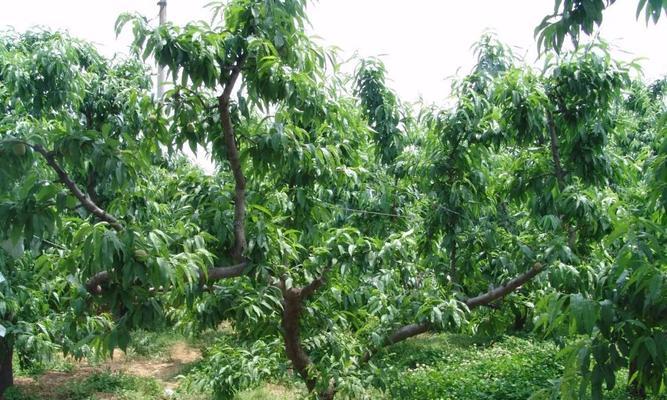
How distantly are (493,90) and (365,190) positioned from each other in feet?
4.57

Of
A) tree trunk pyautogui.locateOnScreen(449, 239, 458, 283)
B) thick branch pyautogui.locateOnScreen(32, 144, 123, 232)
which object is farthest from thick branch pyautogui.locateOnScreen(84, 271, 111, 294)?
tree trunk pyautogui.locateOnScreen(449, 239, 458, 283)

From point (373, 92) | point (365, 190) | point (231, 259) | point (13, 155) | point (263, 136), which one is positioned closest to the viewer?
point (13, 155)

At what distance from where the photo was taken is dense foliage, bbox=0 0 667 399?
2359 millimetres

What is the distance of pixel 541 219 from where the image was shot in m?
4.43

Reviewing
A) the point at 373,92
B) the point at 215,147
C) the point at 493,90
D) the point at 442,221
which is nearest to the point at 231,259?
the point at 215,147

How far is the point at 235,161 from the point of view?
3.20 metres

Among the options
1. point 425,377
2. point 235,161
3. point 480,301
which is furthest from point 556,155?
point 425,377

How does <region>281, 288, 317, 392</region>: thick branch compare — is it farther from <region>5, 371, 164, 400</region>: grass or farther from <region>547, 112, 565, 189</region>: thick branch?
<region>5, 371, 164, 400</region>: grass

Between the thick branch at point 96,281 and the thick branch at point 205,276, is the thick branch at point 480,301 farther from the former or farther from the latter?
the thick branch at point 96,281

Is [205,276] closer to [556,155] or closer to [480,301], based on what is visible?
[480,301]

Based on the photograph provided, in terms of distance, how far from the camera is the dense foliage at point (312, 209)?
2.36 m

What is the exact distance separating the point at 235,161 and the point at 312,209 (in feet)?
2.38

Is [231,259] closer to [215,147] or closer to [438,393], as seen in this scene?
[215,147]

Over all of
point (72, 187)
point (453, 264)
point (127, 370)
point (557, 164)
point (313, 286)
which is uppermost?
point (557, 164)
